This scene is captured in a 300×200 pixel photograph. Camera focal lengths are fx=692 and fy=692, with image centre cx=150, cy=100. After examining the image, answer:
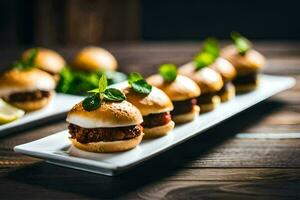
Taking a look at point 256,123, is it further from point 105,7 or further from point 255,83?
point 105,7

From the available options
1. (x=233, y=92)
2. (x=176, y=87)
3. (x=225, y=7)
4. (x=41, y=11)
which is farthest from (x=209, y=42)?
(x=225, y=7)

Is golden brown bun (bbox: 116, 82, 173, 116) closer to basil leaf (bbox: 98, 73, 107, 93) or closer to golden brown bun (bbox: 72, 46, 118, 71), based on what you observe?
basil leaf (bbox: 98, 73, 107, 93)

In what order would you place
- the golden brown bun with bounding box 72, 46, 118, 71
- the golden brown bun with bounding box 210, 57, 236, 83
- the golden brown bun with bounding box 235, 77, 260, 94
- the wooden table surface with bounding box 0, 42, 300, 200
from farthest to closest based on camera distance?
the golden brown bun with bounding box 72, 46, 118, 71 → the golden brown bun with bounding box 235, 77, 260, 94 → the golden brown bun with bounding box 210, 57, 236, 83 → the wooden table surface with bounding box 0, 42, 300, 200

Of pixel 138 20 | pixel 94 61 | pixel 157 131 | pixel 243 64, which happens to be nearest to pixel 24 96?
pixel 157 131

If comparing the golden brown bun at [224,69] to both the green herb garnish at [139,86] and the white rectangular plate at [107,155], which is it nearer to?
the white rectangular plate at [107,155]

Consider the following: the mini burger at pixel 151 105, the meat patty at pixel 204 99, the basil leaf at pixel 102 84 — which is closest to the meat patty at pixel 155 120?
the mini burger at pixel 151 105

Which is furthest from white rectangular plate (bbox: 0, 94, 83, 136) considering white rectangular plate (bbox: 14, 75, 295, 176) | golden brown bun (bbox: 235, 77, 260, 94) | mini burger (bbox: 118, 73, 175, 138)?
golden brown bun (bbox: 235, 77, 260, 94)
